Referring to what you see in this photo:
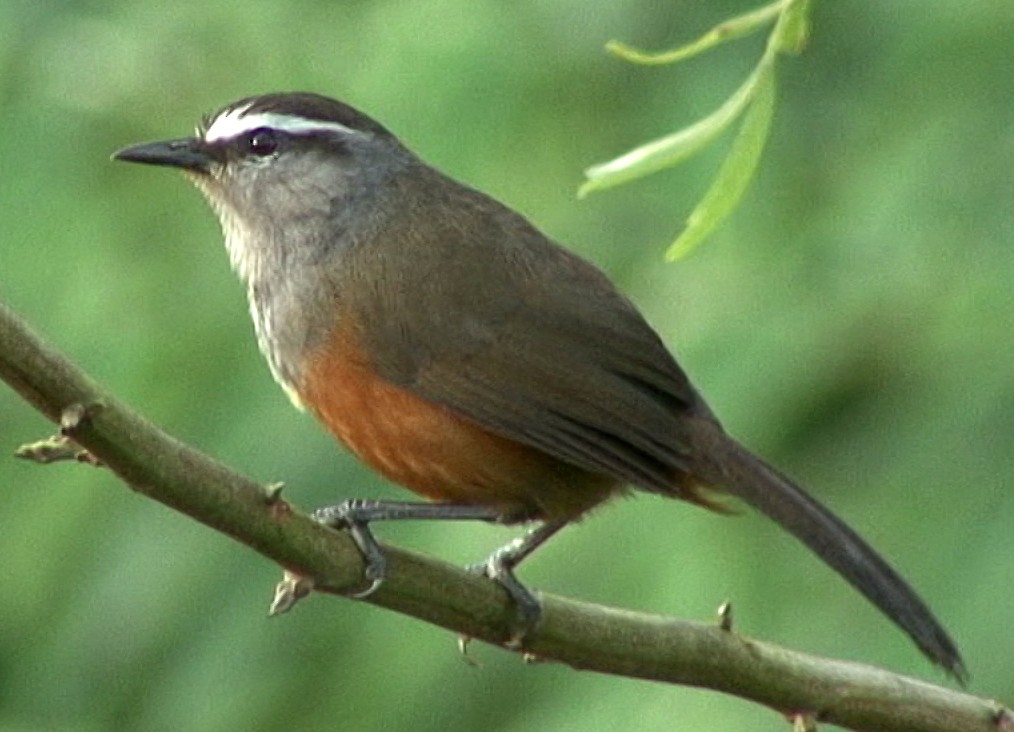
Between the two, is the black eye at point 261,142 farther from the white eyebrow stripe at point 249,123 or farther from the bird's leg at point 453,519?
the bird's leg at point 453,519

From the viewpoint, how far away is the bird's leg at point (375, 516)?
3.05 meters

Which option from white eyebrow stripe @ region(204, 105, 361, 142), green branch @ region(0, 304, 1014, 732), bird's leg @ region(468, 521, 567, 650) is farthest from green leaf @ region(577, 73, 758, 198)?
white eyebrow stripe @ region(204, 105, 361, 142)

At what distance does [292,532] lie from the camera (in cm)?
292

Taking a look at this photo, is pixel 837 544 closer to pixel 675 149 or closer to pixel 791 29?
pixel 675 149

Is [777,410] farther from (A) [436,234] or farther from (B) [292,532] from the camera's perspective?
(B) [292,532]

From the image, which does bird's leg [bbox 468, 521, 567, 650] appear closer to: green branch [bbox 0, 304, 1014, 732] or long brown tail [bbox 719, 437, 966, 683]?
green branch [bbox 0, 304, 1014, 732]

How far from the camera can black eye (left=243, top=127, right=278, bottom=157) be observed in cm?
444

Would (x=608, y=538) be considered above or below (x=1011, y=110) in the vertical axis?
below

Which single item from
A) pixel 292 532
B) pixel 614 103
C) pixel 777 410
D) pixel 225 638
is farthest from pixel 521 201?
pixel 292 532

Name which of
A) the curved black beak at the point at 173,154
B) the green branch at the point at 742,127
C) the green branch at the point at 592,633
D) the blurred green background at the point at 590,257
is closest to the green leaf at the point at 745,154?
the green branch at the point at 742,127

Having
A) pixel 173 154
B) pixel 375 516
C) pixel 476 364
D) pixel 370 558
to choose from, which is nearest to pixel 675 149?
pixel 370 558

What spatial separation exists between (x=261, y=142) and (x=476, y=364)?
74cm

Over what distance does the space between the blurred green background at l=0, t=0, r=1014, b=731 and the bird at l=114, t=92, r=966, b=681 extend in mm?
189

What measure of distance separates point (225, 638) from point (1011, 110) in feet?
5.74
